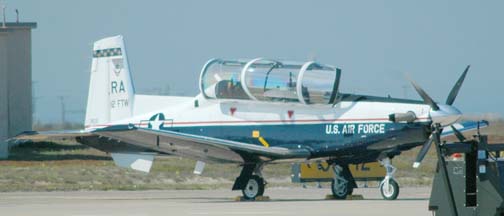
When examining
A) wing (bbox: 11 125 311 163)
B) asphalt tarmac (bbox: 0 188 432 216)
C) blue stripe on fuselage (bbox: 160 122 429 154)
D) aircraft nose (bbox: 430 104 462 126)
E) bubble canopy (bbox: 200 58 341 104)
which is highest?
bubble canopy (bbox: 200 58 341 104)

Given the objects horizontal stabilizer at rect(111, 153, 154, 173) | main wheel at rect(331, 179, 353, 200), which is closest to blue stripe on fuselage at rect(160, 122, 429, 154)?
main wheel at rect(331, 179, 353, 200)

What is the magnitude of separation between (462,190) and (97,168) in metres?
25.6

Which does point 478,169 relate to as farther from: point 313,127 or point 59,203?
point 59,203

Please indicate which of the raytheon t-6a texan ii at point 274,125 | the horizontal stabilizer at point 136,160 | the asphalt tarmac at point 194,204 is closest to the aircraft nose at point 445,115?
the raytheon t-6a texan ii at point 274,125

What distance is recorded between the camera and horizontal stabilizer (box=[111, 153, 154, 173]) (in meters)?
27.0

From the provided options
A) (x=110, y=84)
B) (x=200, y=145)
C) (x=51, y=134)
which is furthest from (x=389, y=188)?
(x=110, y=84)

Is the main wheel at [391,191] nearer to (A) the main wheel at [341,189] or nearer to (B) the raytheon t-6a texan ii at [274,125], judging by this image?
(B) the raytheon t-6a texan ii at [274,125]

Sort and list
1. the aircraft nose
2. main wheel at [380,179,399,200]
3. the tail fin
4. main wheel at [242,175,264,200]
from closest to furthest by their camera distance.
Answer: the aircraft nose → main wheel at [380,179,399,200] → main wheel at [242,175,264,200] → the tail fin

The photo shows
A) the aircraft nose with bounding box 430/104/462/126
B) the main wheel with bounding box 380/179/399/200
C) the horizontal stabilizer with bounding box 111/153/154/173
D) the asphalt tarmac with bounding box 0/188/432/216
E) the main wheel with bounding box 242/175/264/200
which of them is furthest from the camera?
the horizontal stabilizer with bounding box 111/153/154/173

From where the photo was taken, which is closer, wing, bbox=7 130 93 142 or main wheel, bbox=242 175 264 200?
main wheel, bbox=242 175 264 200

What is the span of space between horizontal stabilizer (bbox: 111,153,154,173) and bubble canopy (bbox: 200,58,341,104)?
2.33m

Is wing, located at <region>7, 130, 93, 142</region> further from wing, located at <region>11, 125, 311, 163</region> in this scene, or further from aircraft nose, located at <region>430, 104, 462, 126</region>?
aircraft nose, located at <region>430, 104, 462, 126</region>

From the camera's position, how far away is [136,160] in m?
27.1

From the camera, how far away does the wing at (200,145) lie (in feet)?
81.0
